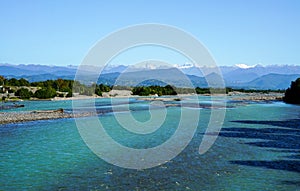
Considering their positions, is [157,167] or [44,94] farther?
[44,94]

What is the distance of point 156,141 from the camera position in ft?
82.9

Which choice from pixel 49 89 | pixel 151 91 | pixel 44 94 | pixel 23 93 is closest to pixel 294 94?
pixel 151 91

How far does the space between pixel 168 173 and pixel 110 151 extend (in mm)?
6408

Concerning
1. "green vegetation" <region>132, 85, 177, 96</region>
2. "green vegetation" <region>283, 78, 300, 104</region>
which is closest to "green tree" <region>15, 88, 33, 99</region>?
"green vegetation" <region>132, 85, 177, 96</region>

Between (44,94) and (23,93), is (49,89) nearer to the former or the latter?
(44,94)

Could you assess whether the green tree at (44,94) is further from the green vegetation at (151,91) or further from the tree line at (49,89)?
the green vegetation at (151,91)

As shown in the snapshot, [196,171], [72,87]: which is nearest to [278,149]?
[196,171]

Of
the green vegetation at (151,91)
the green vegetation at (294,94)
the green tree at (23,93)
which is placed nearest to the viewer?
the green vegetation at (294,94)

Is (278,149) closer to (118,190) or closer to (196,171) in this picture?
(196,171)

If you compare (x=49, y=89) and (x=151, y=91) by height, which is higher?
(x=49, y=89)

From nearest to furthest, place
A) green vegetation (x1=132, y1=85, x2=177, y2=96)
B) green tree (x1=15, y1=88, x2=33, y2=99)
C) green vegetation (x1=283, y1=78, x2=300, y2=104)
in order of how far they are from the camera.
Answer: green vegetation (x1=283, y1=78, x2=300, y2=104) < green tree (x1=15, y1=88, x2=33, y2=99) < green vegetation (x1=132, y1=85, x2=177, y2=96)

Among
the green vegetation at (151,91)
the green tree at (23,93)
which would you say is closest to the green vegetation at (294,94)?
the green vegetation at (151,91)

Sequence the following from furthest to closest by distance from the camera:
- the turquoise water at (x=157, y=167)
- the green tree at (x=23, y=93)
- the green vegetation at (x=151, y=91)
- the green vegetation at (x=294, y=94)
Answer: the green vegetation at (x=151, y=91)
the green tree at (x=23, y=93)
the green vegetation at (x=294, y=94)
the turquoise water at (x=157, y=167)

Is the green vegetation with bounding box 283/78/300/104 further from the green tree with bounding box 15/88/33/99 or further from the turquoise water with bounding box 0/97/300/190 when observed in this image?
the green tree with bounding box 15/88/33/99
